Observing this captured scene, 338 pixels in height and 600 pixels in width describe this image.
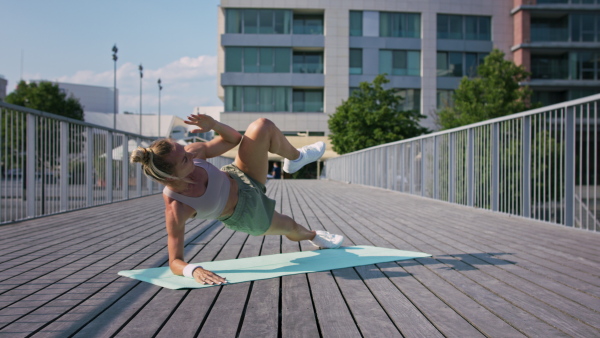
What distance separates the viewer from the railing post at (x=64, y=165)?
745 centimetres

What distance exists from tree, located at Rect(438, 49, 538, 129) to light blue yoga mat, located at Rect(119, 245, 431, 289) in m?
22.1

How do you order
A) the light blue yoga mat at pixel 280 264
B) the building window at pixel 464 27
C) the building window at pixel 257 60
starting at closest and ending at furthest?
the light blue yoga mat at pixel 280 264, the building window at pixel 257 60, the building window at pixel 464 27

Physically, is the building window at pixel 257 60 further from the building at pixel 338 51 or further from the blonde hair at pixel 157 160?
the blonde hair at pixel 157 160

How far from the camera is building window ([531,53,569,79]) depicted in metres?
36.4

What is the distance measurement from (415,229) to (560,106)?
7.27ft

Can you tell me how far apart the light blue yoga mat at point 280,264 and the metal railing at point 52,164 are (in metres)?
3.74

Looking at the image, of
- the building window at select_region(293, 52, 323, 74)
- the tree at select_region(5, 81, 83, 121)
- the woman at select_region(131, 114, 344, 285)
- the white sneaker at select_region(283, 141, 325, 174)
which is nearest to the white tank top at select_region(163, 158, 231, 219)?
the woman at select_region(131, 114, 344, 285)

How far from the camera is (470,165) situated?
8508mm

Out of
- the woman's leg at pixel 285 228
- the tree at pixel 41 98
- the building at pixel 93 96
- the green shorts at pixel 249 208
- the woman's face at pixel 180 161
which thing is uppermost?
the building at pixel 93 96

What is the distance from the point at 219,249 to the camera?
13.6ft

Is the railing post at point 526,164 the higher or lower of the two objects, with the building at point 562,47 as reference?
lower

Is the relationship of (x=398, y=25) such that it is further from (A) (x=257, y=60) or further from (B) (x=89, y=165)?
(B) (x=89, y=165)

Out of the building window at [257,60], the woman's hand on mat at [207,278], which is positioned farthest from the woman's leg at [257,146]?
the building window at [257,60]

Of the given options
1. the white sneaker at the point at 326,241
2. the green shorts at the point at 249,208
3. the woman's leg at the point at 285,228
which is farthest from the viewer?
the white sneaker at the point at 326,241
